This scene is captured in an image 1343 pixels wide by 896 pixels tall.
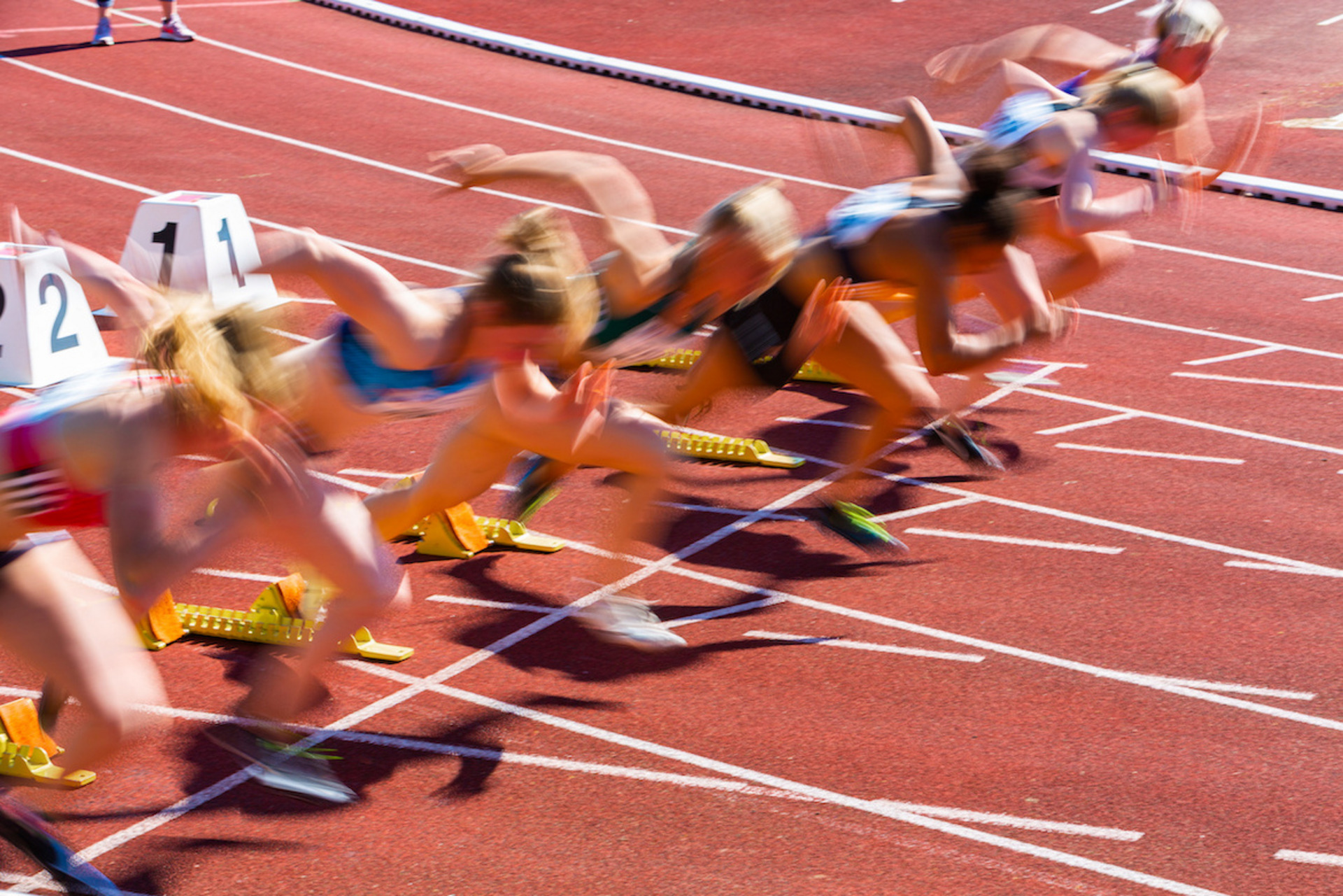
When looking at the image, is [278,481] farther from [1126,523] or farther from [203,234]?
[203,234]

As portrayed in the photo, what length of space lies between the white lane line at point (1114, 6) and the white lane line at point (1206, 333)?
28.2 feet

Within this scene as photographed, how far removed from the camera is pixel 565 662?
5.50m

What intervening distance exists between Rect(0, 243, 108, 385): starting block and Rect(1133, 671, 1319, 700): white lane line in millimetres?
5710

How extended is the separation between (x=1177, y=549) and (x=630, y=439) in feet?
8.54

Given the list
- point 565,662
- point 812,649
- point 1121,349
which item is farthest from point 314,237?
point 1121,349

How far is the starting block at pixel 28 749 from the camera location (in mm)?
4578

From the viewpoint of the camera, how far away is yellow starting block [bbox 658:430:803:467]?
7332mm

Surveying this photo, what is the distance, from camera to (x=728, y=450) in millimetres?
7379

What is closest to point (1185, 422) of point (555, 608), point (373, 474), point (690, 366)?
point (690, 366)

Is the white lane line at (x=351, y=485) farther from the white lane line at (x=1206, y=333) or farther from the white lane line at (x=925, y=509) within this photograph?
the white lane line at (x=1206, y=333)

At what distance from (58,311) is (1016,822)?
585 centimetres

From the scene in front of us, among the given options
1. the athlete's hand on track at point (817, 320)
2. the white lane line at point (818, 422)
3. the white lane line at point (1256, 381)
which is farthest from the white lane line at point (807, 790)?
the white lane line at point (1256, 381)

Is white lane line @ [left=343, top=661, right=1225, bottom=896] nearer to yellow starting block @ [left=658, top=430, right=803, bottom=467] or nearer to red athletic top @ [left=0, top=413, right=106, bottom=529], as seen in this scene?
red athletic top @ [left=0, top=413, right=106, bottom=529]

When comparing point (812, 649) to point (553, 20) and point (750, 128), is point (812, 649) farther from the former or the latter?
point (553, 20)
